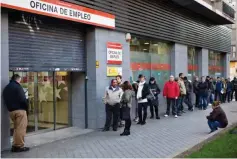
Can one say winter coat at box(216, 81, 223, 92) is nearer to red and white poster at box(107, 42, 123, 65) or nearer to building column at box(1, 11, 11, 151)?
red and white poster at box(107, 42, 123, 65)

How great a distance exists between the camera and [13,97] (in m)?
7.54

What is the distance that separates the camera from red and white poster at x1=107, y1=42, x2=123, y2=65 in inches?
448

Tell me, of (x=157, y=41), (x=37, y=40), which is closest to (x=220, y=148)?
(x=37, y=40)

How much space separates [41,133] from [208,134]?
492 cm

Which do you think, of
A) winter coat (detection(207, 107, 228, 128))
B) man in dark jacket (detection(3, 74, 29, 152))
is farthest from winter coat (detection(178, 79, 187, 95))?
man in dark jacket (detection(3, 74, 29, 152))

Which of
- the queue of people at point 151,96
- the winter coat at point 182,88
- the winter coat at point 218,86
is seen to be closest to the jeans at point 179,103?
the queue of people at point 151,96

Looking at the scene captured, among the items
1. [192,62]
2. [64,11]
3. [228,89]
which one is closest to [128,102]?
[64,11]

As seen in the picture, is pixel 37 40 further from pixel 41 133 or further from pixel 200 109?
pixel 200 109

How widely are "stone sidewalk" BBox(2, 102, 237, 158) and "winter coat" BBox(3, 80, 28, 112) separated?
107 centimetres

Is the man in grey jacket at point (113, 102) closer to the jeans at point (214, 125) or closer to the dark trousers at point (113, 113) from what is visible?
the dark trousers at point (113, 113)

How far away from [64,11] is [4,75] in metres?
2.70

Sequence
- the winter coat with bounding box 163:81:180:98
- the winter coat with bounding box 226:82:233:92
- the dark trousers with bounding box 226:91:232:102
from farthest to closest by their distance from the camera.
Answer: the dark trousers with bounding box 226:91:232:102 < the winter coat with bounding box 226:82:233:92 < the winter coat with bounding box 163:81:180:98

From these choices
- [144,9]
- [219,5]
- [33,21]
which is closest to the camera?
[33,21]

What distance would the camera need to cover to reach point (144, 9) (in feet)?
45.1
